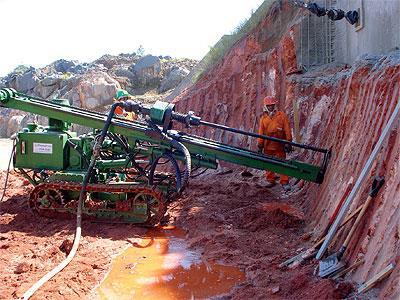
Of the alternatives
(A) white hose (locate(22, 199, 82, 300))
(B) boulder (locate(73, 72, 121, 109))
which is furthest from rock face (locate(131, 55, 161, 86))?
(A) white hose (locate(22, 199, 82, 300))

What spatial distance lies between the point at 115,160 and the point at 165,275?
155 inches

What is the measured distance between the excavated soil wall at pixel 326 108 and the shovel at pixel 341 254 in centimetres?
6

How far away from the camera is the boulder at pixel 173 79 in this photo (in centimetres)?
2984

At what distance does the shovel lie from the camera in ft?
15.7

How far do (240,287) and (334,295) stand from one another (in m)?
1.28

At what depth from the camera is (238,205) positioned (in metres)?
9.10

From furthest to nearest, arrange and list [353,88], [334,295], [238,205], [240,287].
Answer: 1. [238,205]
2. [353,88]
3. [240,287]
4. [334,295]

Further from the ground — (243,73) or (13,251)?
(243,73)

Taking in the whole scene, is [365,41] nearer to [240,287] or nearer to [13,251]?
[240,287]

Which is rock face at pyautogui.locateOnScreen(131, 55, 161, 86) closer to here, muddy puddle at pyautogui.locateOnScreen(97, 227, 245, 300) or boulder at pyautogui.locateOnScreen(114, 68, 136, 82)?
boulder at pyautogui.locateOnScreen(114, 68, 136, 82)

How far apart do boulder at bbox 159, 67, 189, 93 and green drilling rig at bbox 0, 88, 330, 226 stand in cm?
2053

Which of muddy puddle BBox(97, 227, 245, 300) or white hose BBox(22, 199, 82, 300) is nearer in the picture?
white hose BBox(22, 199, 82, 300)

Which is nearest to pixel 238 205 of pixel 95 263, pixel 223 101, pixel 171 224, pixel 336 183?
pixel 171 224

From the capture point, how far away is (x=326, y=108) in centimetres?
1009
